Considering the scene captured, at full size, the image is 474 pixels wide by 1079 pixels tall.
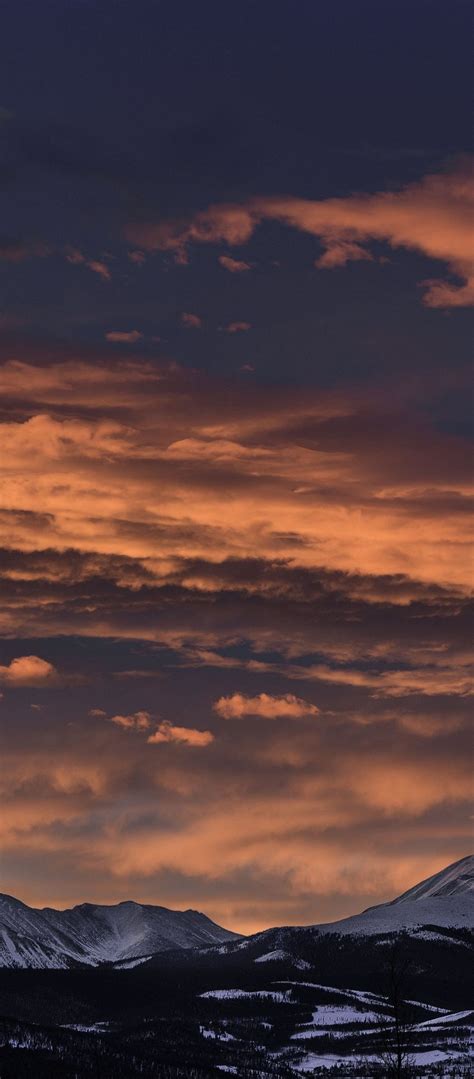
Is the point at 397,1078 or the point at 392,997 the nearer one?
the point at 397,1078

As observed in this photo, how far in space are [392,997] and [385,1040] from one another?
971 centimetres

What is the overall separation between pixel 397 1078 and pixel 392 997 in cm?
1922

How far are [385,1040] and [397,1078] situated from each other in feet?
31.7

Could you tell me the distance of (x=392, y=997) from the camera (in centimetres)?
17250

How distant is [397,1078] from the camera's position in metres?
154

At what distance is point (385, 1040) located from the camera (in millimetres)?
163125
